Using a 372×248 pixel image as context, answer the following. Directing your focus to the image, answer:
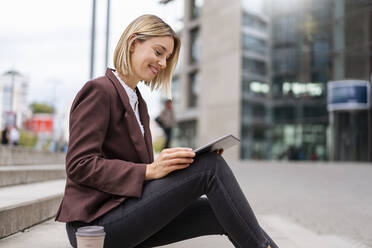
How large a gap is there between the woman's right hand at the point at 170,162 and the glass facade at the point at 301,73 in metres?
25.0

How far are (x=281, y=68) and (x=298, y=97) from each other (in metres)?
2.14

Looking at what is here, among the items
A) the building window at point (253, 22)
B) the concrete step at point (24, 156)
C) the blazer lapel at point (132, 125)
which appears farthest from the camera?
the building window at point (253, 22)

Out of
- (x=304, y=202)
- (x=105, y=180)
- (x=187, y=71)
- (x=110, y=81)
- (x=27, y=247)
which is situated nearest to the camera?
(x=105, y=180)

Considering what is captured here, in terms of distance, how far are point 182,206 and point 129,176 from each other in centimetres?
29

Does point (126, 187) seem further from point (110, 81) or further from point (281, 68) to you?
point (281, 68)

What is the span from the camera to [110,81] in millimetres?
2176

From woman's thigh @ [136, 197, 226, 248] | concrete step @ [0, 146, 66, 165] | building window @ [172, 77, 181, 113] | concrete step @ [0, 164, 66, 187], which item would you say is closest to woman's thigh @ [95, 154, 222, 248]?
woman's thigh @ [136, 197, 226, 248]

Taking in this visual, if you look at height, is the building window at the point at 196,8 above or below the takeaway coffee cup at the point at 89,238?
above

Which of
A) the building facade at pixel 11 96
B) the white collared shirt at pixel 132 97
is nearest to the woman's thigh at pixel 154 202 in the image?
the white collared shirt at pixel 132 97

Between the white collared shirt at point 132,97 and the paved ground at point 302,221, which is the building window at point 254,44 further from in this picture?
the white collared shirt at point 132,97

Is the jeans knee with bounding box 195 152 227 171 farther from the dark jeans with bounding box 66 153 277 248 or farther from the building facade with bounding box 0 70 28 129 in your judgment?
the building facade with bounding box 0 70 28 129

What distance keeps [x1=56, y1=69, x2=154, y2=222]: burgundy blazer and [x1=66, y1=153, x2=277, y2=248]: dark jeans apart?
6 cm

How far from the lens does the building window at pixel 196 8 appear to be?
36.1m

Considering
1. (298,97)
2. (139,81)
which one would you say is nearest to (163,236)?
(139,81)
